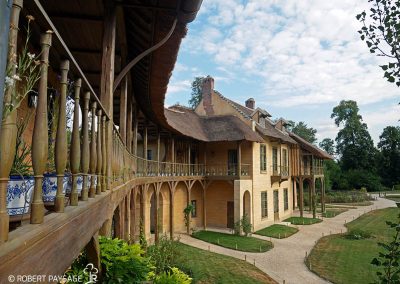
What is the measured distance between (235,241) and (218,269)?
17.4ft

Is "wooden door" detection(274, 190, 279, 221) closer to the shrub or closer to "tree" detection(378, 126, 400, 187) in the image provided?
the shrub

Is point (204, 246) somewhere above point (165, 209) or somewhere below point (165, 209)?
below

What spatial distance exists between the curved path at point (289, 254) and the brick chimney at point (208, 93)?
404 inches

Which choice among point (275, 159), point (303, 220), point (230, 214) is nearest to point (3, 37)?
point (230, 214)

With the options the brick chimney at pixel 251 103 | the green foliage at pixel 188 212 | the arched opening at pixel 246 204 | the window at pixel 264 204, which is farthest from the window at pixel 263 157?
the brick chimney at pixel 251 103

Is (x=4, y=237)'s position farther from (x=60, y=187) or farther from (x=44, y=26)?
(x=44, y=26)

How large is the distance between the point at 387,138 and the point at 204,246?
177ft

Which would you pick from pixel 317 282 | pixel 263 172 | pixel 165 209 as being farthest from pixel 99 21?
pixel 263 172

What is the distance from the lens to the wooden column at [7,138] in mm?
1092

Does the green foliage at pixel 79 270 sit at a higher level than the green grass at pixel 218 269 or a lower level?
higher

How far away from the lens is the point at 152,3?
149 inches

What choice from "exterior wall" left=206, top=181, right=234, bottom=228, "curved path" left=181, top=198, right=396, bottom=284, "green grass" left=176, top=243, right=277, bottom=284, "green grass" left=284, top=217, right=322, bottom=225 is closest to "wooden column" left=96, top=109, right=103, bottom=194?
"green grass" left=176, top=243, right=277, bottom=284

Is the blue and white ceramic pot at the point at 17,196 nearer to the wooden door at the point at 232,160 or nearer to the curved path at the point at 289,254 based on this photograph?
the curved path at the point at 289,254

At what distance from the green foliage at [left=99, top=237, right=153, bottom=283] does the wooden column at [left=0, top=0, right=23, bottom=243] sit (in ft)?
11.9
